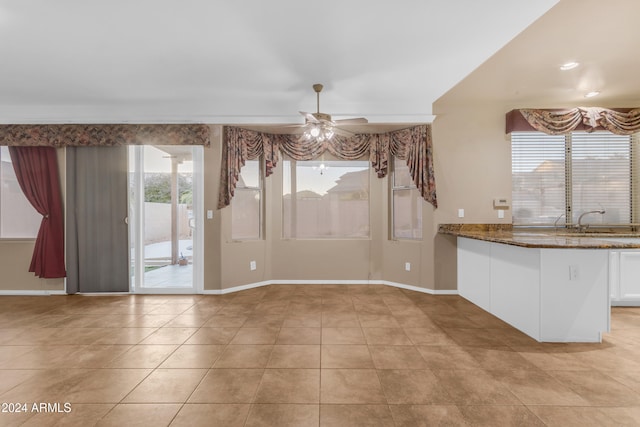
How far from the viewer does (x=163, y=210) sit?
158 inches


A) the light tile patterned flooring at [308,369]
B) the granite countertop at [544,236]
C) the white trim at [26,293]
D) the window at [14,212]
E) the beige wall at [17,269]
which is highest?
the window at [14,212]

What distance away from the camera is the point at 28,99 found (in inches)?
142

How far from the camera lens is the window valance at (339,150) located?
388 centimetres

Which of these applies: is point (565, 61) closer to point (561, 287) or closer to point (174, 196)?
point (561, 287)

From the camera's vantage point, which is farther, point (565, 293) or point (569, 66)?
point (569, 66)

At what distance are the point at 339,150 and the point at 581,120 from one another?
331 cm

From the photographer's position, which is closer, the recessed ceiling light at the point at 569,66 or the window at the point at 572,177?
the recessed ceiling light at the point at 569,66

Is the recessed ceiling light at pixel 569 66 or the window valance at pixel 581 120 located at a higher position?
the recessed ceiling light at pixel 569 66

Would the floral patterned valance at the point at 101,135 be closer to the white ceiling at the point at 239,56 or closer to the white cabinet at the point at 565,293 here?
the white ceiling at the point at 239,56

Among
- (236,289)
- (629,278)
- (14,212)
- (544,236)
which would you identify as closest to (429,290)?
(544,236)

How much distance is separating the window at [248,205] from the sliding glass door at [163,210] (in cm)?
53

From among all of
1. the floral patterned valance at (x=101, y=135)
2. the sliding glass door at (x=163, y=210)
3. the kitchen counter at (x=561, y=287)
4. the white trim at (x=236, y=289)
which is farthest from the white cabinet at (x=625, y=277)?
the floral patterned valance at (x=101, y=135)

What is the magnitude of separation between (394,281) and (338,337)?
2013 mm

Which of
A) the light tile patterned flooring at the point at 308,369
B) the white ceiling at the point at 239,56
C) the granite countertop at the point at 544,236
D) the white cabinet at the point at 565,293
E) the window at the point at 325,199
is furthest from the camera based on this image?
the window at the point at 325,199
